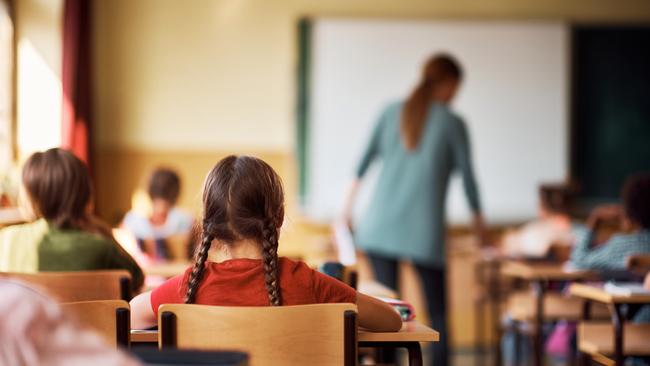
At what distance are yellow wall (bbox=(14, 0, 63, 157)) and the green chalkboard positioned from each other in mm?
3522

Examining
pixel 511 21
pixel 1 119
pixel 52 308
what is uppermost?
pixel 511 21

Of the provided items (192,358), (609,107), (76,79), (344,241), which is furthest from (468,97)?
(192,358)

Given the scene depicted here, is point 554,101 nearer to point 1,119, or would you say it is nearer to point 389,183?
point 389,183

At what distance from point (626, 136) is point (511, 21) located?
1171 mm

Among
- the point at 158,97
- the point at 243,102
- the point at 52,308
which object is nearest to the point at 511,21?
the point at 243,102

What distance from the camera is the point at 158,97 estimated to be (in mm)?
6398

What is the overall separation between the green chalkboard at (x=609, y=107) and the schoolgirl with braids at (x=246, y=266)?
4775 millimetres

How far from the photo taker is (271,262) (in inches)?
86.2

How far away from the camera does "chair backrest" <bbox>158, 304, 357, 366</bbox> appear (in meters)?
1.99

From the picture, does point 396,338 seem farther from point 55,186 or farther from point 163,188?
point 163,188

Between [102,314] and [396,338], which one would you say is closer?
[102,314]

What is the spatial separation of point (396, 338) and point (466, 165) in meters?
2.17

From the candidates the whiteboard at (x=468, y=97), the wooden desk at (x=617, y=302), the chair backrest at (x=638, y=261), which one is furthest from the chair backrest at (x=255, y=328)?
the whiteboard at (x=468, y=97)

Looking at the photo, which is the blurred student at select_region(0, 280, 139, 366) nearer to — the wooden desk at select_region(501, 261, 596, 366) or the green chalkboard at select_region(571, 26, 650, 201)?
the wooden desk at select_region(501, 261, 596, 366)
